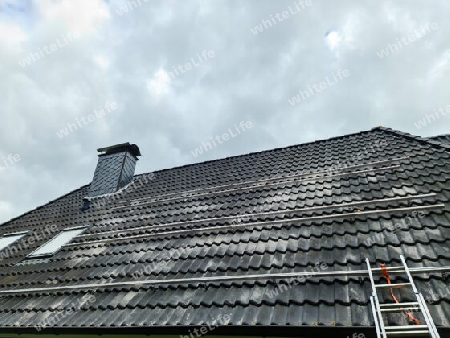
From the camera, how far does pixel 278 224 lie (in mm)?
4797

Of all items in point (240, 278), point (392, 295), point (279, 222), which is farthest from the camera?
point (279, 222)

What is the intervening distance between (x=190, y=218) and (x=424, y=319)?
172 inches

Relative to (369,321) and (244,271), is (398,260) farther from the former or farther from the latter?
(244,271)

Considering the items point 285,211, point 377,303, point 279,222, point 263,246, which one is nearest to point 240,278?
point 263,246

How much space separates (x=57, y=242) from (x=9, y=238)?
2756 millimetres

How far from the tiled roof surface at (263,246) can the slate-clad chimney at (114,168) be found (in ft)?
6.35

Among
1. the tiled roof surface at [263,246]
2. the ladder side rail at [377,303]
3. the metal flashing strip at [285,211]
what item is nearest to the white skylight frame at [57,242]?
the tiled roof surface at [263,246]

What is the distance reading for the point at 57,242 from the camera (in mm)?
6750

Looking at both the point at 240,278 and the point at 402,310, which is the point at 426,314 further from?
the point at 240,278

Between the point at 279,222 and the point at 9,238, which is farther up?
the point at 9,238

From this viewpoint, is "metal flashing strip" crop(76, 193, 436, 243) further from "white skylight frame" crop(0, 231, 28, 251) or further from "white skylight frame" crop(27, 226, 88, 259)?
"white skylight frame" crop(0, 231, 28, 251)

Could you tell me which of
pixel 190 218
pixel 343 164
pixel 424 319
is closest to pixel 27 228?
pixel 190 218

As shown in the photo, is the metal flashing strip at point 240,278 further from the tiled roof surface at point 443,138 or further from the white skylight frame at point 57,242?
the tiled roof surface at point 443,138

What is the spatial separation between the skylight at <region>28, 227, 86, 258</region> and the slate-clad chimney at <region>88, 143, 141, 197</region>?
95.3 inches
